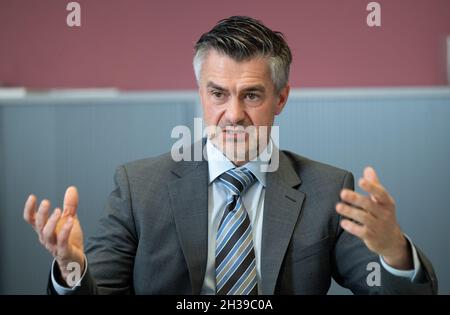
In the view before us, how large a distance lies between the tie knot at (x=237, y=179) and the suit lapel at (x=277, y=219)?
0.13 feet

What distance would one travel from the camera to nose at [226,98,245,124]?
1173 millimetres

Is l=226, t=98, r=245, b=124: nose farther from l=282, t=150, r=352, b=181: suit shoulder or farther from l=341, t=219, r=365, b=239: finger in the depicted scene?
l=341, t=219, r=365, b=239: finger

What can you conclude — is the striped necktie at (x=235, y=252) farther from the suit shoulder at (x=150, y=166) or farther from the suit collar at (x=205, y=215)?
the suit shoulder at (x=150, y=166)

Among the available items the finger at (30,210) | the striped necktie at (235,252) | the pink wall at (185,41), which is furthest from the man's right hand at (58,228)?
the pink wall at (185,41)

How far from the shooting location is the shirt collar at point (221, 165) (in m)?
1.23

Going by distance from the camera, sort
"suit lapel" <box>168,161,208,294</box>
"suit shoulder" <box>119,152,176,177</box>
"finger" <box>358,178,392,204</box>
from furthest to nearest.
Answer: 1. "suit shoulder" <box>119,152,176,177</box>
2. "suit lapel" <box>168,161,208,294</box>
3. "finger" <box>358,178,392,204</box>

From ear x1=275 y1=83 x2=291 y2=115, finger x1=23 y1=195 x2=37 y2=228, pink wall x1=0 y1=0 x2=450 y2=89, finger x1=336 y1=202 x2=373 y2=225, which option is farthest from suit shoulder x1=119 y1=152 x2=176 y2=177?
pink wall x1=0 y1=0 x2=450 y2=89

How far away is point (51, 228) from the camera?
36.2 inches

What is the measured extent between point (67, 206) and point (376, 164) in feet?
3.79

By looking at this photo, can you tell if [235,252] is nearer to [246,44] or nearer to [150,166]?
[150,166]

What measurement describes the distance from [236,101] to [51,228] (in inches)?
16.7

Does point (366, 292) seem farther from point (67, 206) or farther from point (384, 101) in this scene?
point (384, 101)

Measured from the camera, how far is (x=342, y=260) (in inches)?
48.6

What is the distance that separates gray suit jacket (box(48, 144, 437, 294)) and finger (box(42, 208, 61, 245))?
8.3 inches
